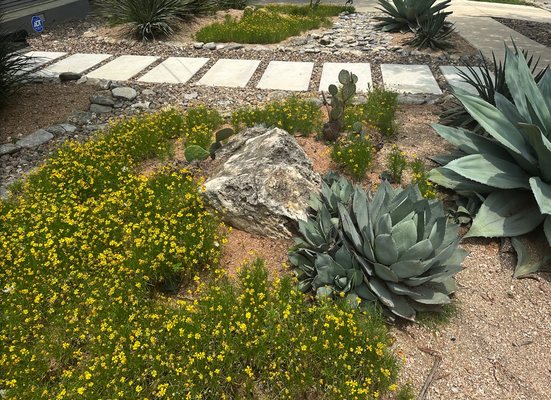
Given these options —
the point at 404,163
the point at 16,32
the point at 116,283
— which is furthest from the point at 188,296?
the point at 16,32

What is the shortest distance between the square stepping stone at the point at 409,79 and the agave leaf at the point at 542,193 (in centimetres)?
404

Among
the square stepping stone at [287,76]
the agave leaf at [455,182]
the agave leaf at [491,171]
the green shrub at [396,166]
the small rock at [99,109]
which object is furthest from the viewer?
the square stepping stone at [287,76]

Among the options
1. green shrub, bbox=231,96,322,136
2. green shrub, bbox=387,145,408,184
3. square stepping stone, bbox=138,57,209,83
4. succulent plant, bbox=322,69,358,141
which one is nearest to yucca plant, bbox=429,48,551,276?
green shrub, bbox=387,145,408,184

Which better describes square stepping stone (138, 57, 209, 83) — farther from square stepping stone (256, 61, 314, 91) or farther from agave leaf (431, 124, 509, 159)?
agave leaf (431, 124, 509, 159)

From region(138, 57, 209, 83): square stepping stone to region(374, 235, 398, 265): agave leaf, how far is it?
5.96 metres

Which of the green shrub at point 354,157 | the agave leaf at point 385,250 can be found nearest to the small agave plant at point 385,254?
Result: the agave leaf at point 385,250

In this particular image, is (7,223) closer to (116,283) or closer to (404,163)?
(116,283)

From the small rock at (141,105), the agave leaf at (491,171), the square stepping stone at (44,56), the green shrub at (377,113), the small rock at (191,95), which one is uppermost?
the square stepping stone at (44,56)

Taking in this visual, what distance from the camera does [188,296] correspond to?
3.45 m

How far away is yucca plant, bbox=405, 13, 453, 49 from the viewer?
916 cm

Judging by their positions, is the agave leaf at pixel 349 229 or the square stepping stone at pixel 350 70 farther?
the square stepping stone at pixel 350 70

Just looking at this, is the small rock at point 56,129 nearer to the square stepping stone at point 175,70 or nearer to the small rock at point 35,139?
the small rock at point 35,139

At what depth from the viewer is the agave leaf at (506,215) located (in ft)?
12.0

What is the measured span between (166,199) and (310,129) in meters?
2.17
